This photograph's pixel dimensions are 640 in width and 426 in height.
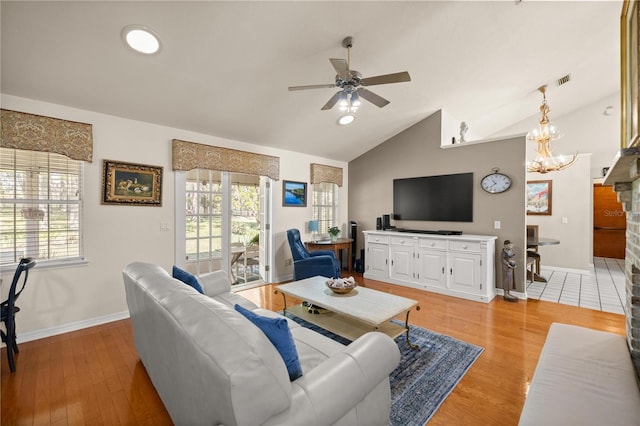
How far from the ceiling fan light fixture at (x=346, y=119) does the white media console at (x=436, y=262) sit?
6.52 feet

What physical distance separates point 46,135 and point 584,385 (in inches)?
180

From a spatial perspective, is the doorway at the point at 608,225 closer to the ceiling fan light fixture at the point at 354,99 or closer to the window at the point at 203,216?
the ceiling fan light fixture at the point at 354,99

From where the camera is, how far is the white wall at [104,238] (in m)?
2.78

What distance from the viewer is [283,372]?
106 cm

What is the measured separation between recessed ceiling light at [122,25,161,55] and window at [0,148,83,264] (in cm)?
151

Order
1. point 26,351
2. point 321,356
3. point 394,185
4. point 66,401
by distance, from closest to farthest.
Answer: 1. point 321,356
2. point 66,401
3. point 26,351
4. point 394,185

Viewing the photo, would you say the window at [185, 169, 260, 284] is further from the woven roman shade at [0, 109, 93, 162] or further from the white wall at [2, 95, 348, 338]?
the woven roman shade at [0, 109, 93, 162]

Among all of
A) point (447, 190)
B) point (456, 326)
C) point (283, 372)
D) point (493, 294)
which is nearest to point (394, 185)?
point (447, 190)

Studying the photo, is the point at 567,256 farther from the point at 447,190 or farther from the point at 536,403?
the point at 536,403

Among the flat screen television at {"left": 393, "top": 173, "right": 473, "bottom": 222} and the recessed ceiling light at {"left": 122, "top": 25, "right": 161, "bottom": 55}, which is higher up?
the recessed ceiling light at {"left": 122, "top": 25, "right": 161, "bottom": 55}

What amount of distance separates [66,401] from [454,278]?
4.36m

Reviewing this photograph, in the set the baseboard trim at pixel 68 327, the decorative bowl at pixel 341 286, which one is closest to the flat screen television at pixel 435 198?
the decorative bowl at pixel 341 286

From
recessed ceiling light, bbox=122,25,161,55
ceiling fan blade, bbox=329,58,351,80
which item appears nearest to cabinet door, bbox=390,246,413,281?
ceiling fan blade, bbox=329,58,351,80

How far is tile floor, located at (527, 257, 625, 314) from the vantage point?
379 cm
